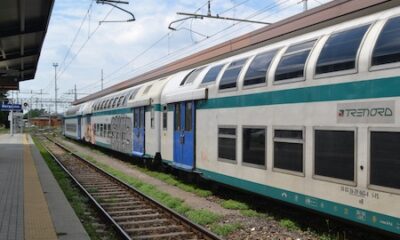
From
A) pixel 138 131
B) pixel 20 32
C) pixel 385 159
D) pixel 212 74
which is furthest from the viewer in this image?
pixel 138 131

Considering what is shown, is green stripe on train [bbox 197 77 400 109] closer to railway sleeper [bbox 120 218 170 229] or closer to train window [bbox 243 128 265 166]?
train window [bbox 243 128 265 166]

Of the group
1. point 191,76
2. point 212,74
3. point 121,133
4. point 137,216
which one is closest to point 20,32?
point 121,133

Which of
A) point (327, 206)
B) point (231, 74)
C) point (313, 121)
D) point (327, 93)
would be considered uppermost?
point (231, 74)

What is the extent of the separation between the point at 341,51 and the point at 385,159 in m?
1.80

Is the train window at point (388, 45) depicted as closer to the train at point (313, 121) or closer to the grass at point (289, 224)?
the train at point (313, 121)

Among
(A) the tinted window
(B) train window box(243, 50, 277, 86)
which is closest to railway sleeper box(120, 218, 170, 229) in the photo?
(B) train window box(243, 50, 277, 86)

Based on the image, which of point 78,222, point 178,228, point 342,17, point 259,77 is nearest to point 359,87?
point 342,17

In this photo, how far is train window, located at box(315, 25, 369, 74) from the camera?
7027mm

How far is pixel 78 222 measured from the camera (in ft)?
30.0

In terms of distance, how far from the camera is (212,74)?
39.5 feet

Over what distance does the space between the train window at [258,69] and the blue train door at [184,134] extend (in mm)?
3094

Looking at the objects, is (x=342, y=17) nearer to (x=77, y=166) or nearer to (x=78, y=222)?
(x=78, y=222)

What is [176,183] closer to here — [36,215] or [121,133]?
[36,215]

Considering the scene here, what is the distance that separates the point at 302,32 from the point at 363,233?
158 inches
